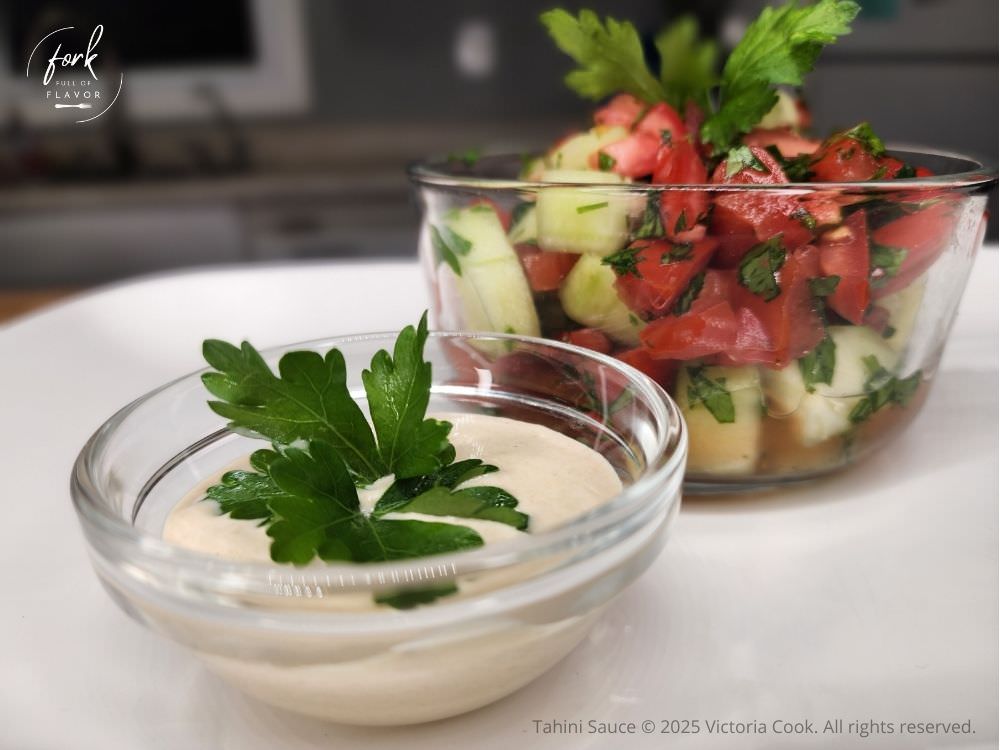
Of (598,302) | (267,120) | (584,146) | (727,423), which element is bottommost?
(267,120)

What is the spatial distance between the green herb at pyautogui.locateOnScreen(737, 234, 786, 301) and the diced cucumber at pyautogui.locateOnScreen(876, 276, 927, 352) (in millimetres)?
124

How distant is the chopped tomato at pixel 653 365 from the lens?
0.85 meters

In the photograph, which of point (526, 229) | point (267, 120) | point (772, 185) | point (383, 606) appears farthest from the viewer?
point (267, 120)

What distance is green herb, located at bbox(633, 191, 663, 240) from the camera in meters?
0.82

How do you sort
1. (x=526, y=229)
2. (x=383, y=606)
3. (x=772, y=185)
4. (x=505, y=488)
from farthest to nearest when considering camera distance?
(x=526, y=229) < (x=772, y=185) < (x=505, y=488) < (x=383, y=606)

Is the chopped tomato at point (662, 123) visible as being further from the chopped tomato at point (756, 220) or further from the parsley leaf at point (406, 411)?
the parsley leaf at point (406, 411)

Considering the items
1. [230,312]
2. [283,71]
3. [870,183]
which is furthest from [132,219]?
[870,183]

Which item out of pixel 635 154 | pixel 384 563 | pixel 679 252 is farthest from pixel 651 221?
pixel 384 563

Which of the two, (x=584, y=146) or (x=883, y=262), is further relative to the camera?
(x=584, y=146)

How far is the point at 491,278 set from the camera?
934 millimetres

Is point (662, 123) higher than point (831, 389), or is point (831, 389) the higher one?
point (662, 123)

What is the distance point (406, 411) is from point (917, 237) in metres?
0.50

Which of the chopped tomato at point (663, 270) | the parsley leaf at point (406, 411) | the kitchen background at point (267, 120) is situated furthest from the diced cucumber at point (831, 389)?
the kitchen background at point (267, 120)

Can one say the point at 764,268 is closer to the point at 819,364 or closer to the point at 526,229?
the point at 819,364
